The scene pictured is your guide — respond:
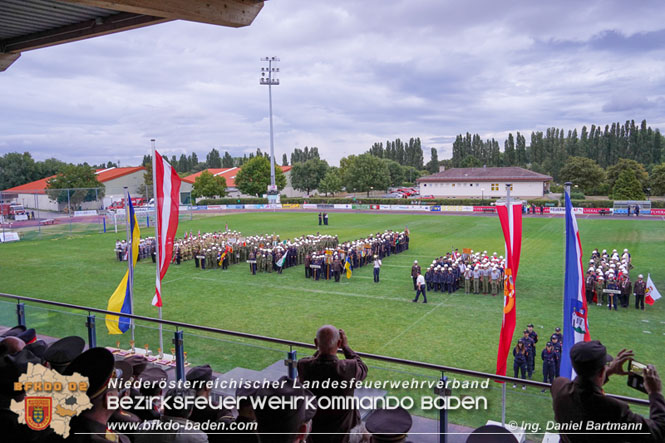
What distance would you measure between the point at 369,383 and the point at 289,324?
33.1 feet

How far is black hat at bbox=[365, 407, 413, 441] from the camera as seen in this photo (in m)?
3.45

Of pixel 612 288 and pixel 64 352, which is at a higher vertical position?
pixel 64 352

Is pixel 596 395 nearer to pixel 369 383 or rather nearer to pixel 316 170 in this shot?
pixel 369 383

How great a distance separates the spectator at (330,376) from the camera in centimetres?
354

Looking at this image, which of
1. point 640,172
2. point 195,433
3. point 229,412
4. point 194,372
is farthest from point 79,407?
point 640,172

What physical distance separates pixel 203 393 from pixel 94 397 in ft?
4.48

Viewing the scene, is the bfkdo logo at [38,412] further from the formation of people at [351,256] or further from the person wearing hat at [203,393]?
the formation of people at [351,256]

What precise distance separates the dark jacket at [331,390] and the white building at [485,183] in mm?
65515

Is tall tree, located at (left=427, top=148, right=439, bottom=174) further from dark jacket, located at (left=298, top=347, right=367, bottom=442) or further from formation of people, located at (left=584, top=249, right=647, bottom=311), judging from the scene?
dark jacket, located at (left=298, top=347, right=367, bottom=442)

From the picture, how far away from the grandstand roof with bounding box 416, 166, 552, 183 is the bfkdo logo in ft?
222

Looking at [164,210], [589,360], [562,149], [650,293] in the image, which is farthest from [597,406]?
[562,149]

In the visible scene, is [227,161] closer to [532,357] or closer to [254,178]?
[254,178]

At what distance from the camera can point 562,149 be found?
9056 cm

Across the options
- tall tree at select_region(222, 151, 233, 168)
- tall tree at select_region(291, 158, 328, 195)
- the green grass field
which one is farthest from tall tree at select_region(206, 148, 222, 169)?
the green grass field
